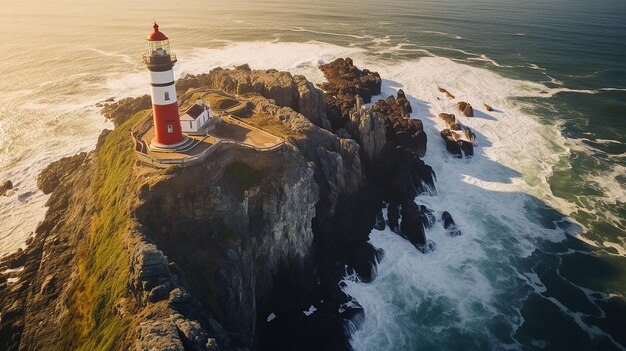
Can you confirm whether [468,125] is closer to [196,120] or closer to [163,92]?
[196,120]

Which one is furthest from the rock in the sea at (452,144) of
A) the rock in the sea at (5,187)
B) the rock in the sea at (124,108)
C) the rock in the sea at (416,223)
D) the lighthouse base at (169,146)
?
the rock in the sea at (5,187)

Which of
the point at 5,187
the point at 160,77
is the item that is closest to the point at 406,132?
the point at 160,77

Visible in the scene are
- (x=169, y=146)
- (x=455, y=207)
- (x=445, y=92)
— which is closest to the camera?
(x=169, y=146)

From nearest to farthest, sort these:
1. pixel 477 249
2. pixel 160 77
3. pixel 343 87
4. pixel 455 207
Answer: pixel 160 77
pixel 477 249
pixel 455 207
pixel 343 87

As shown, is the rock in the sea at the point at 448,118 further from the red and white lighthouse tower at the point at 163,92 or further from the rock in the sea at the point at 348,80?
the red and white lighthouse tower at the point at 163,92

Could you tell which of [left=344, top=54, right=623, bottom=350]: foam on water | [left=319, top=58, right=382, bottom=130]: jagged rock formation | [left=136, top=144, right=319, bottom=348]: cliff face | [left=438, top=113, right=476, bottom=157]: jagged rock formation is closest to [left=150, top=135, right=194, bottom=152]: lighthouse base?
[left=136, top=144, right=319, bottom=348]: cliff face

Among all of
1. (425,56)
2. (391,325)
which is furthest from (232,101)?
(425,56)

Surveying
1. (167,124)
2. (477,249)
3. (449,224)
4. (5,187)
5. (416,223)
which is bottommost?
(477,249)
